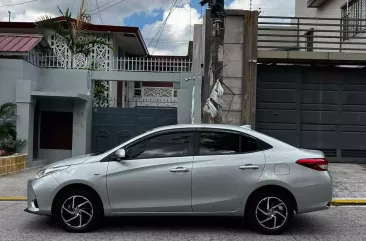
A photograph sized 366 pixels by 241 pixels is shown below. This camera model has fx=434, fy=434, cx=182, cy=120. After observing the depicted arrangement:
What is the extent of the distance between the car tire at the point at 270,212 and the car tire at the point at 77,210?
2.18 metres

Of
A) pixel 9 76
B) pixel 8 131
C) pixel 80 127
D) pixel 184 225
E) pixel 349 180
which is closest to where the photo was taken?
pixel 184 225

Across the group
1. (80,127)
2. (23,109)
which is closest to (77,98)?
(80,127)

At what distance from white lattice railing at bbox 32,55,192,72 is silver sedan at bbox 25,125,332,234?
312 inches

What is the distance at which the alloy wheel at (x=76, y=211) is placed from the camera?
6.11m

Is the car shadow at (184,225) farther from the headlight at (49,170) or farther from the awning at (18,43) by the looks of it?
the awning at (18,43)

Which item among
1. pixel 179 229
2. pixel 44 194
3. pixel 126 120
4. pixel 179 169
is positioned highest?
pixel 126 120

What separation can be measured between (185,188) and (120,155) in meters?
1.02

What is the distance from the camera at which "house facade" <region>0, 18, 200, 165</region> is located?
42.2ft

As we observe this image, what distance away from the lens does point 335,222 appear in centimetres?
705

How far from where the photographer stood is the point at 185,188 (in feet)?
20.0

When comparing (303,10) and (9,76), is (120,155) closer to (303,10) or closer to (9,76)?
(9,76)

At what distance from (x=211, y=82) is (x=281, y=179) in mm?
3718

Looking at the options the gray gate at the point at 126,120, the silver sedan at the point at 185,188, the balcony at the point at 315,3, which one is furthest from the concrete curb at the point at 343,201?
the balcony at the point at 315,3

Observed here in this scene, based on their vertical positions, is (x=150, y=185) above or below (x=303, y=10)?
below
